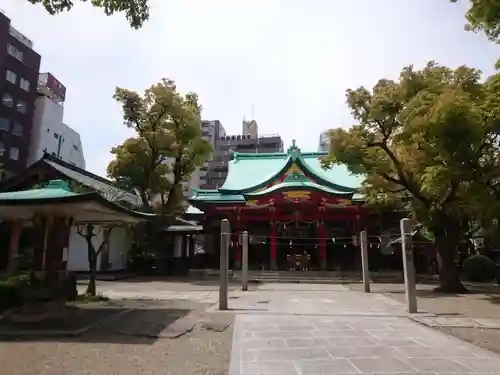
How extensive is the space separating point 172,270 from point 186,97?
12240 millimetres

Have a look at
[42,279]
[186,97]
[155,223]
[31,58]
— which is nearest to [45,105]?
[31,58]

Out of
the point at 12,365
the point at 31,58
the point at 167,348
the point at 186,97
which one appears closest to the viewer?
the point at 12,365

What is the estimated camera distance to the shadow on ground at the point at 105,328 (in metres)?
7.47

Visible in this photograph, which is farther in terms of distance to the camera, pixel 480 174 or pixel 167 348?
pixel 480 174

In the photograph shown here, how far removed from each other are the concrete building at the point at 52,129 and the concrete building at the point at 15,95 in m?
1.17

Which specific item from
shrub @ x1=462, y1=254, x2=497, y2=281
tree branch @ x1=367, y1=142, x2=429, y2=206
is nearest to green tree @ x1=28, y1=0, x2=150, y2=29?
tree branch @ x1=367, y1=142, x2=429, y2=206

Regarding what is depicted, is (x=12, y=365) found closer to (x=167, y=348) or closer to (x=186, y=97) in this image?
(x=167, y=348)

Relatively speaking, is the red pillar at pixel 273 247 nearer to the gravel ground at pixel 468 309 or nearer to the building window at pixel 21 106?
the gravel ground at pixel 468 309

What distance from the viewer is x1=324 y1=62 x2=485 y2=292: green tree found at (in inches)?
536

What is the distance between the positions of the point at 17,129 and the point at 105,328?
4076 centimetres

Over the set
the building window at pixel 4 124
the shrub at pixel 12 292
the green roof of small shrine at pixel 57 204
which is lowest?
the shrub at pixel 12 292

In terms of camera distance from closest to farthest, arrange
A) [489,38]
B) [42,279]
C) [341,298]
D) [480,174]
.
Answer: [489,38] < [42,279] < [480,174] < [341,298]

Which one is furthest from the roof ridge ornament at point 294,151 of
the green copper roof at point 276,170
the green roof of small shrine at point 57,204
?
the green roof of small shrine at point 57,204

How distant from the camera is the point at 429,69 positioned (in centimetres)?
1731
